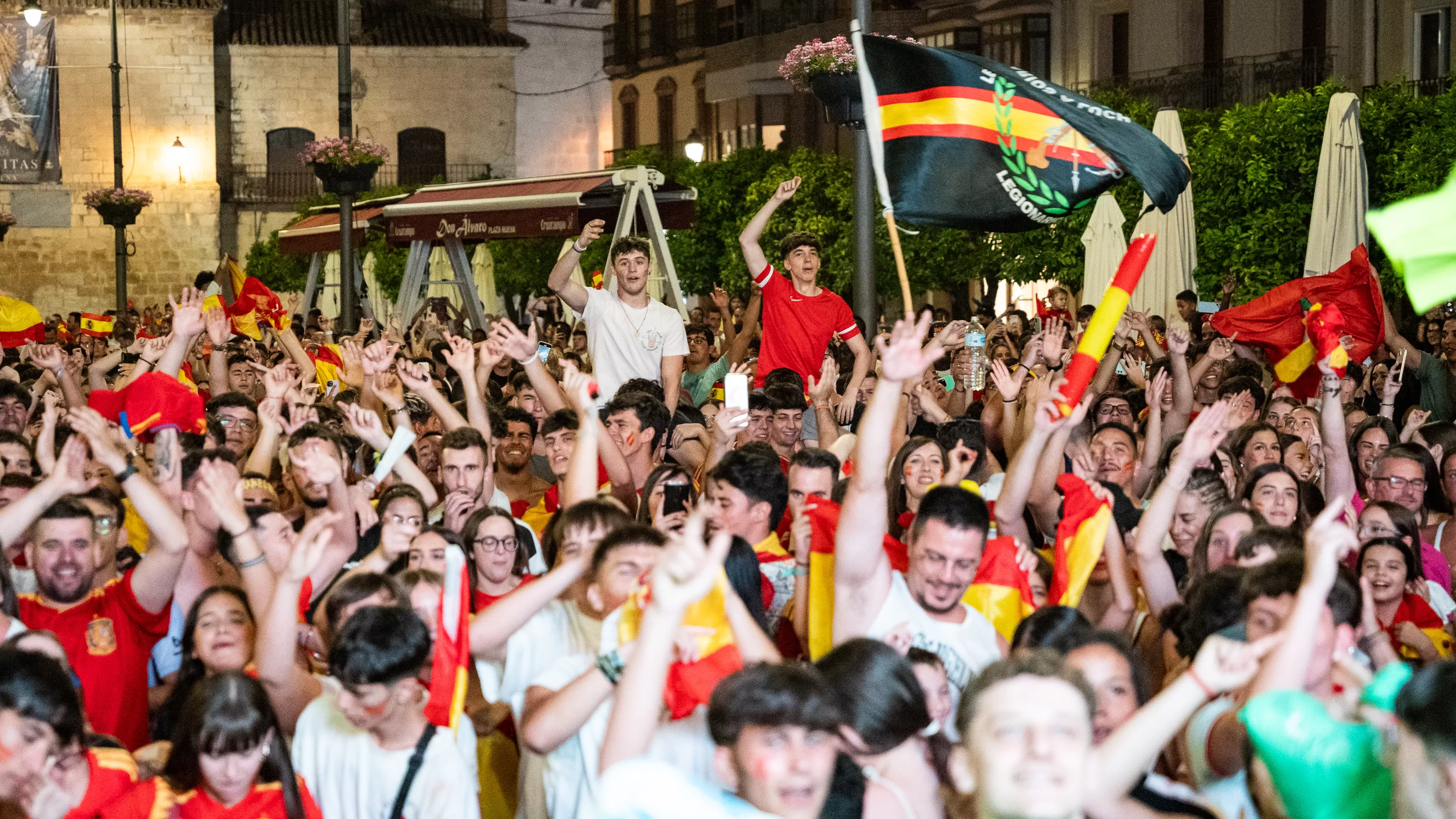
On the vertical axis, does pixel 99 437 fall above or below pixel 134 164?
below

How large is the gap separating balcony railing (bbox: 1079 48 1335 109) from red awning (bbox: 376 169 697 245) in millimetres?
10861

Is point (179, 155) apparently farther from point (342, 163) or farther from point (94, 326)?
point (342, 163)

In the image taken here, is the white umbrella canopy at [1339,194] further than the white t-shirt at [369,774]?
Yes

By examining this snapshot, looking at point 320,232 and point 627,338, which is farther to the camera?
point 320,232

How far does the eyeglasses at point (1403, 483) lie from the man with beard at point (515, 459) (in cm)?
369

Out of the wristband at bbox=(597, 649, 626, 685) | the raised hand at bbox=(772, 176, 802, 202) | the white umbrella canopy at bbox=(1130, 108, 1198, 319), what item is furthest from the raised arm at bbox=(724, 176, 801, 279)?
the white umbrella canopy at bbox=(1130, 108, 1198, 319)

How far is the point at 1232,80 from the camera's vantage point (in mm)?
25688

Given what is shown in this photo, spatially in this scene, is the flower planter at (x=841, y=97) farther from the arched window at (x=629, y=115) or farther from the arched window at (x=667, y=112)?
the arched window at (x=629, y=115)

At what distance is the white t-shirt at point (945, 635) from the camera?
439 centimetres

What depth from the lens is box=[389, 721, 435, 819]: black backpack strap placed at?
155 inches

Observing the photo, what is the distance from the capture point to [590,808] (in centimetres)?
399

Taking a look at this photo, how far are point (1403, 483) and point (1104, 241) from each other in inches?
415

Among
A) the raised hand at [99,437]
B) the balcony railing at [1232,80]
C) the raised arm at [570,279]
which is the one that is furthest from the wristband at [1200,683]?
the balcony railing at [1232,80]

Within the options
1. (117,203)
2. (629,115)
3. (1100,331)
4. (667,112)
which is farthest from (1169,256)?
(629,115)
